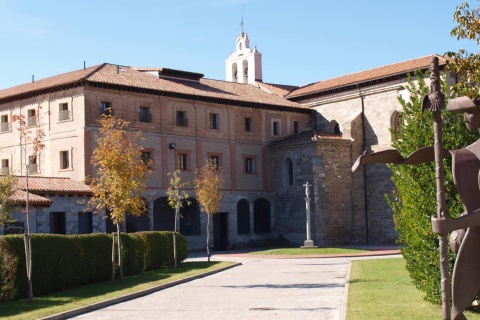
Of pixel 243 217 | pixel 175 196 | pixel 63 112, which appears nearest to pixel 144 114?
pixel 63 112

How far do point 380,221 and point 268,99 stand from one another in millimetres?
11256

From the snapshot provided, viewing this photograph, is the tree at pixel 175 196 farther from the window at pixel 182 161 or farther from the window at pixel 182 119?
the window at pixel 182 119

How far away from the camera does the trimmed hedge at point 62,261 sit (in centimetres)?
1712

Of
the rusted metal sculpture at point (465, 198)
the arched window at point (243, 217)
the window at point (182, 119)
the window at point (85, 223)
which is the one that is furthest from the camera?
the arched window at point (243, 217)

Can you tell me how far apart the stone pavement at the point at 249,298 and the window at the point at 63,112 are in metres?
17.4

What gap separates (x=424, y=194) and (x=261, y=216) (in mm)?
35245

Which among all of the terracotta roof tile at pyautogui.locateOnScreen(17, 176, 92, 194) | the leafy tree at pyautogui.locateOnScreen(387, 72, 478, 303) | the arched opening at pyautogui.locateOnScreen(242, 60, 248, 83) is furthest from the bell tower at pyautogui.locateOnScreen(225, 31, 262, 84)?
the leafy tree at pyautogui.locateOnScreen(387, 72, 478, 303)

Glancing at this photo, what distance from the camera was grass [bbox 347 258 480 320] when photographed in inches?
496

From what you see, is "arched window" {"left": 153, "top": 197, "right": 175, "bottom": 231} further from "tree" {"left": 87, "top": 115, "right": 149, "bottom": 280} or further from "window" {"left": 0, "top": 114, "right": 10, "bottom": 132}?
"tree" {"left": 87, "top": 115, "right": 149, "bottom": 280}

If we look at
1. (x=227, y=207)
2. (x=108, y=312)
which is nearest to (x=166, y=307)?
(x=108, y=312)

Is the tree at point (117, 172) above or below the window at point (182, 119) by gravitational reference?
below

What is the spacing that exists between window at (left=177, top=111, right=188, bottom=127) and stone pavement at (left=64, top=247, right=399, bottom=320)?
18.6m

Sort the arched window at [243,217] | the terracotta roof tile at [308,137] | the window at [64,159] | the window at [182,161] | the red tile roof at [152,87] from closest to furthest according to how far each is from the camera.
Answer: the window at [64,159] → the red tile roof at [152,87] → the window at [182,161] → the terracotta roof tile at [308,137] → the arched window at [243,217]

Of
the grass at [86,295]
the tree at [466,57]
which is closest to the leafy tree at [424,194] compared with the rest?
the tree at [466,57]
